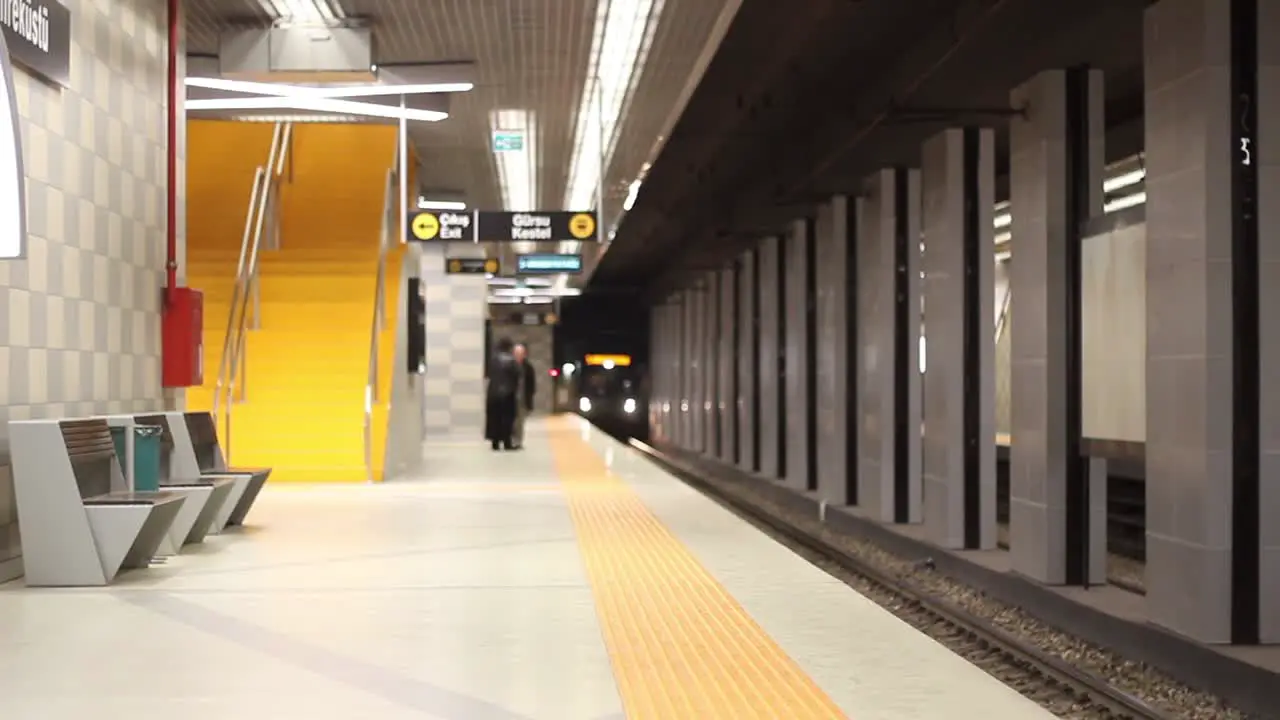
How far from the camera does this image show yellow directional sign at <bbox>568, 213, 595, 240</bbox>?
1658 cm

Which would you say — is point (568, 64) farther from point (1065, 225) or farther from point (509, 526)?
point (1065, 225)

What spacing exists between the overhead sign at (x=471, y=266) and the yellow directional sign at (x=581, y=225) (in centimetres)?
724

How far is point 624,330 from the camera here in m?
41.6

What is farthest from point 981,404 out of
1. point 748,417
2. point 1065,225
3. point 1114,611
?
point 748,417

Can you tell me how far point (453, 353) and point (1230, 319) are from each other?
21.5 meters

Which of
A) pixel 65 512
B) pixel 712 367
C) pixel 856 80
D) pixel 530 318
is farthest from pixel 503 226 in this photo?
pixel 530 318

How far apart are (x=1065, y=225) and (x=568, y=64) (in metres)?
6.86

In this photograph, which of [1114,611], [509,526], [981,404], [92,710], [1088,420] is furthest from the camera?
[981,404]

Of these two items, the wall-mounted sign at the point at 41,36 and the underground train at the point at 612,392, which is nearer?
the wall-mounted sign at the point at 41,36

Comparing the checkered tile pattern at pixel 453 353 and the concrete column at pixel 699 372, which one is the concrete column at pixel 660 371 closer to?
the concrete column at pixel 699 372

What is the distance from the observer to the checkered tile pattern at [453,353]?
26703 millimetres

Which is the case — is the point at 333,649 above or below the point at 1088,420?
below

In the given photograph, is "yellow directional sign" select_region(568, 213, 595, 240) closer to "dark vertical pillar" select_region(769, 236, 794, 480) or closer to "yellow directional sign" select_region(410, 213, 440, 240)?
"yellow directional sign" select_region(410, 213, 440, 240)

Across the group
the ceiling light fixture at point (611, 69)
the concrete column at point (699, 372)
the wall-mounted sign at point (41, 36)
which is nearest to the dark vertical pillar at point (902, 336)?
the ceiling light fixture at point (611, 69)
